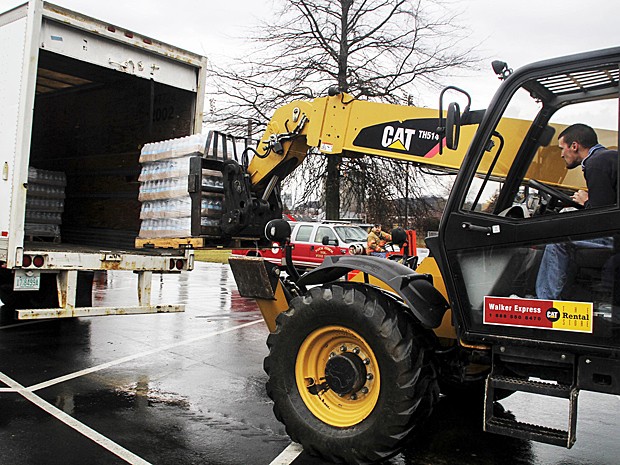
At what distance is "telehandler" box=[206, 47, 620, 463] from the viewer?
11.9 ft

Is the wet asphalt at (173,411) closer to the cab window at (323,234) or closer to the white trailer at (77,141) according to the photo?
the white trailer at (77,141)

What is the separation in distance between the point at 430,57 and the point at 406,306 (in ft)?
61.9

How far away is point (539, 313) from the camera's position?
3.74 metres

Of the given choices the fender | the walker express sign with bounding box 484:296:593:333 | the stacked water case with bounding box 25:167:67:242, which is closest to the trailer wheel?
the fender

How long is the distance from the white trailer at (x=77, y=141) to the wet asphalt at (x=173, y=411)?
0.66 m

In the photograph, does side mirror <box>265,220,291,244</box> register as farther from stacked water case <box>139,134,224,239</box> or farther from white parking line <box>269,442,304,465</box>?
white parking line <box>269,442,304,465</box>

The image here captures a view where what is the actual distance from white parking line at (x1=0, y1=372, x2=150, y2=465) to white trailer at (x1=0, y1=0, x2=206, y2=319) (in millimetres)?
735

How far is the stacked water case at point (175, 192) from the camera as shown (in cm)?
657

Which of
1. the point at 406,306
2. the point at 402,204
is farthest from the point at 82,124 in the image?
the point at 402,204

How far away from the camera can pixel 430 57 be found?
71.3 ft

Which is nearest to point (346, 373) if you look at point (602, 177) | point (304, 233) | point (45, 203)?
point (602, 177)

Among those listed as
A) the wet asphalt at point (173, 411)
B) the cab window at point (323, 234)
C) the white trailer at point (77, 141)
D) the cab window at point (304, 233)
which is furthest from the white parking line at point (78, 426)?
the cab window at point (304, 233)

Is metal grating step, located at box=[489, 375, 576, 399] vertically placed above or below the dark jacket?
below

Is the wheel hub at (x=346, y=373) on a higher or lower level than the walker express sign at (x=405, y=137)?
lower
